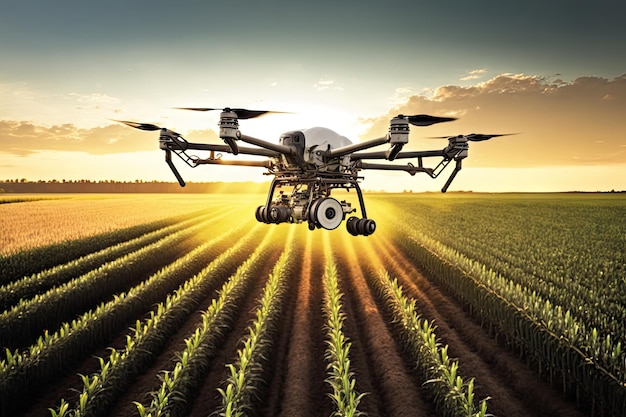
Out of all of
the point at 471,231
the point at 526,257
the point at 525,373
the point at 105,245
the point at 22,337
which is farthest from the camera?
the point at 471,231

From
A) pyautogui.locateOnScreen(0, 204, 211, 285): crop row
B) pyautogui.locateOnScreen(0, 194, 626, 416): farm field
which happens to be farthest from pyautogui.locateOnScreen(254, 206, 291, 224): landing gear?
pyautogui.locateOnScreen(0, 204, 211, 285): crop row

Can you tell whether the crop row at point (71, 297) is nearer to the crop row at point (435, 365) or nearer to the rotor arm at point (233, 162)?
the rotor arm at point (233, 162)

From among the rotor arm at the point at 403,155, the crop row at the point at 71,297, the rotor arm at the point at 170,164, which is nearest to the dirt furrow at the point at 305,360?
the rotor arm at the point at 170,164

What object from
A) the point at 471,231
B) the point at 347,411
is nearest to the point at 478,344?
the point at 347,411

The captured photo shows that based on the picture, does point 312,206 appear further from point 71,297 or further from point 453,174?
point 71,297

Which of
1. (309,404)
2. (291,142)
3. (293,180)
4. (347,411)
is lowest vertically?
(309,404)

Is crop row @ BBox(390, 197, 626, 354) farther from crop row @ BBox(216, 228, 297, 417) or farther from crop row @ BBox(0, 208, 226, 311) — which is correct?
crop row @ BBox(0, 208, 226, 311)

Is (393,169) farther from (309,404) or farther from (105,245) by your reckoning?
(105,245)
